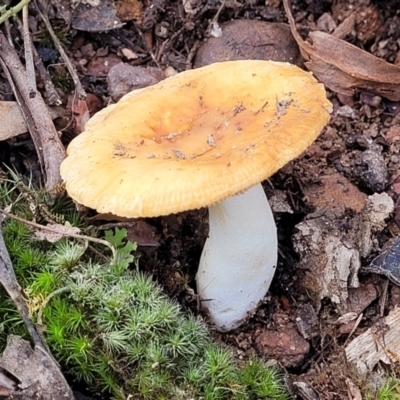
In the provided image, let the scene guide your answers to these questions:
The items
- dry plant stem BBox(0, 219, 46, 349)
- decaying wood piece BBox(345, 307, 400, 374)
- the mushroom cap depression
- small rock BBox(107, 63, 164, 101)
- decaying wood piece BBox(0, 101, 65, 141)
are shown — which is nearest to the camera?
the mushroom cap depression

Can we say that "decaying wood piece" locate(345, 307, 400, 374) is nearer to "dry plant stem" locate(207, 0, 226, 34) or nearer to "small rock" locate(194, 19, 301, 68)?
"small rock" locate(194, 19, 301, 68)

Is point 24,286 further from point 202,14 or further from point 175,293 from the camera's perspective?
point 202,14

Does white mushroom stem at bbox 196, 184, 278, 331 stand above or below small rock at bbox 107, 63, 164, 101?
below

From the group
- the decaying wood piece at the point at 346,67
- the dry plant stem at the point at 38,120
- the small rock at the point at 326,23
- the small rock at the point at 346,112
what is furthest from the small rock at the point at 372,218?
the dry plant stem at the point at 38,120

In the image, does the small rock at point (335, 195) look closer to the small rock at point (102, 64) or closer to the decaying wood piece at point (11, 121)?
the small rock at point (102, 64)

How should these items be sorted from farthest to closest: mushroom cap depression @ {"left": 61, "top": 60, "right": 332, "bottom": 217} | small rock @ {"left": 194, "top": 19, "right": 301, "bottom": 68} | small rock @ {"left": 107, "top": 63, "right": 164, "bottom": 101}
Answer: small rock @ {"left": 194, "top": 19, "right": 301, "bottom": 68}, small rock @ {"left": 107, "top": 63, "right": 164, "bottom": 101}, mushroom cap depression @ {"left": 61, "top": 60, "right": 332, "bottom": 217}

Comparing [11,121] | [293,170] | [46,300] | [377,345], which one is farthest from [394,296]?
[11,121]

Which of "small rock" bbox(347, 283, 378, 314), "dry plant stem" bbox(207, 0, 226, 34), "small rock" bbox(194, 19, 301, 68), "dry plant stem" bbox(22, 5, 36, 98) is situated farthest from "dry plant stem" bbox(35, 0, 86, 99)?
"small rock" bbox(347, 283, 378, 314)
